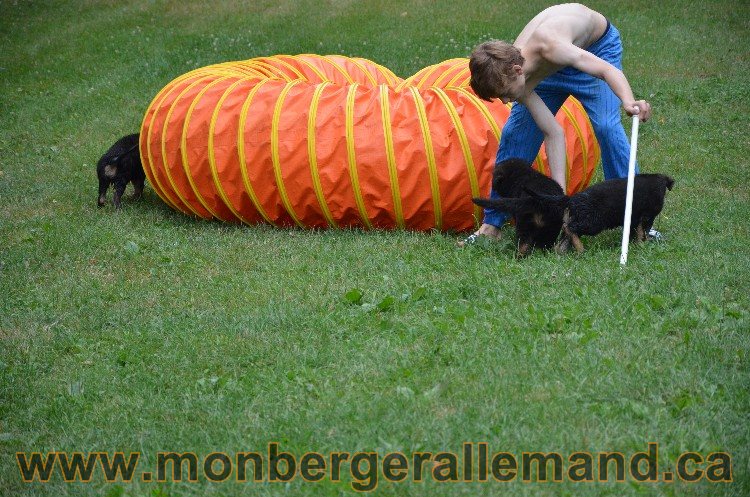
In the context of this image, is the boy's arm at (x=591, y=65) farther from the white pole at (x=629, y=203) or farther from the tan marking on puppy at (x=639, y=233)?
the tan marking on puppy at (x=639, y=233)

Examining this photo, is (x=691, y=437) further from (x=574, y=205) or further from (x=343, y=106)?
(x=343, y=106)

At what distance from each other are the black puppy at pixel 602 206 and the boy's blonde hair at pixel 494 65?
0.76 m

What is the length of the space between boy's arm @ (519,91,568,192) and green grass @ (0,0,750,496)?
585 mm

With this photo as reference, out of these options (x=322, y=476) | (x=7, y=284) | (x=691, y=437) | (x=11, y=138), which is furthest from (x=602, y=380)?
(x=11, y=138)

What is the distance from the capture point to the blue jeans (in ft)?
20.4

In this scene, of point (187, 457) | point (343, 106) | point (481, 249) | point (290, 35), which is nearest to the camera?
point (187, 457)

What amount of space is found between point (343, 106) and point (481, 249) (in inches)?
67.6

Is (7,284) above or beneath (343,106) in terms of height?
beneath

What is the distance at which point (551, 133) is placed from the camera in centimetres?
611

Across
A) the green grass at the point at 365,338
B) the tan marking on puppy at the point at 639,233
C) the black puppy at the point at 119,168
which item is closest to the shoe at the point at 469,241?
the green grass at the point at 365,338

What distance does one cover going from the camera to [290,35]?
1451cm

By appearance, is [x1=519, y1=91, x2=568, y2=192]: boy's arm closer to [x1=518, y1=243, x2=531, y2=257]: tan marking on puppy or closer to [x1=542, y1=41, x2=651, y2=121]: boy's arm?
[x1=542, y1=41, x2=651, y2=121]: boy's arm

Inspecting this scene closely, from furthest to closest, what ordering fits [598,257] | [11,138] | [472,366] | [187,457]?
[11,138] < [598,257] < [472,366] < [187,457]

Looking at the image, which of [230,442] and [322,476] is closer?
[322,476]
